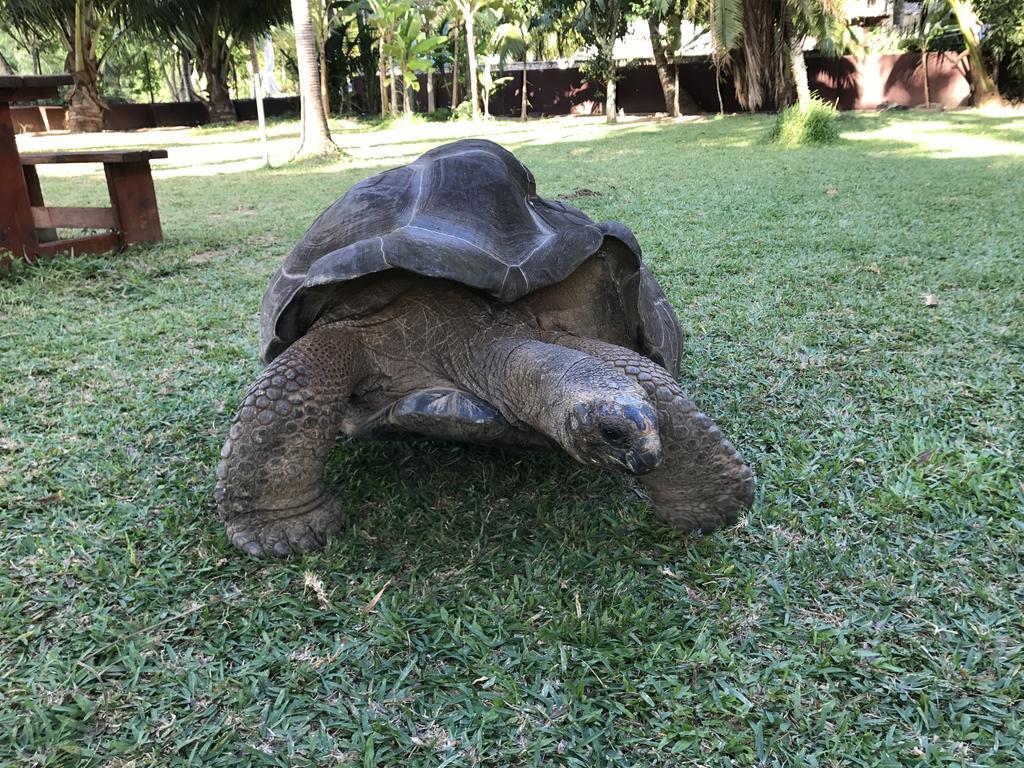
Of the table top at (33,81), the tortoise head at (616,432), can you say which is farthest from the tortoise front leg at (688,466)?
the table top at (33,81)

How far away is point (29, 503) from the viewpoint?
6.23ft

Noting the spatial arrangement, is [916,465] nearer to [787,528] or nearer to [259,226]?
[787,528]

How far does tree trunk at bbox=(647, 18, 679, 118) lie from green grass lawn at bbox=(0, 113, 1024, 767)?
48.6 feet

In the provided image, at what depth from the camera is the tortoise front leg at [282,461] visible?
166cm

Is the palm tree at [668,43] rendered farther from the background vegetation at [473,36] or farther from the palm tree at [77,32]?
the palm tree at [77,32]

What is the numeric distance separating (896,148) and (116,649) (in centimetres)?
995

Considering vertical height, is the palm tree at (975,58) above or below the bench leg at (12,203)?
above

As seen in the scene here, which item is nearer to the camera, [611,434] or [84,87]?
[611,434]

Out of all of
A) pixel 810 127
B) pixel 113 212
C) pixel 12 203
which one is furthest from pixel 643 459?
pixel 810 127

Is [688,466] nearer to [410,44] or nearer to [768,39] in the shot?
[768,39]

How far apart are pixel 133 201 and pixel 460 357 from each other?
13.0ft

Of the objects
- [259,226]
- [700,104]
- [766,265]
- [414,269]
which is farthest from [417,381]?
[700,104]

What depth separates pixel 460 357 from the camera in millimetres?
1894

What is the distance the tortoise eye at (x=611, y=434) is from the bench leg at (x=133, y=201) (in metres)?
4.46
